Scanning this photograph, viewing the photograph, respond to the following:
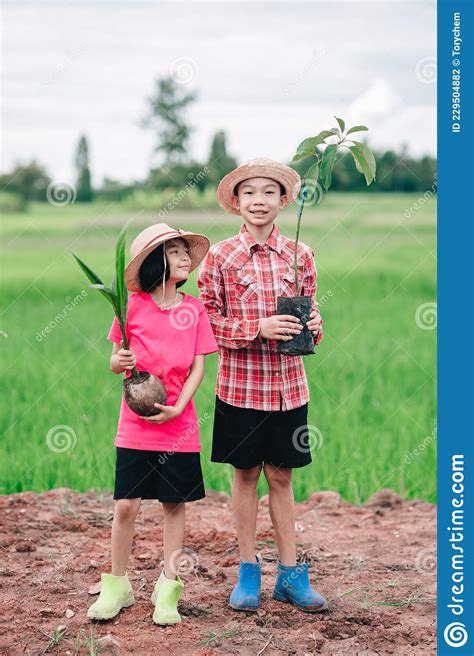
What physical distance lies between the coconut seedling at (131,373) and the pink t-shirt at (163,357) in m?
0.08

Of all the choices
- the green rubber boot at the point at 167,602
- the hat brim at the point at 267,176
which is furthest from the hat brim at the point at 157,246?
the green rubber boot at the point at 167,602

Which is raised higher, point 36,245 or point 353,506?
point 36,245

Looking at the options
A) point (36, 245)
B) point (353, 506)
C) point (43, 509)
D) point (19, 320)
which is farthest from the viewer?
point (36, 245)

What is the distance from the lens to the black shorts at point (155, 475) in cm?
309

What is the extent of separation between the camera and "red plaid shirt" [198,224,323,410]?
3242mm

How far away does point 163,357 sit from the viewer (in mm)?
3102

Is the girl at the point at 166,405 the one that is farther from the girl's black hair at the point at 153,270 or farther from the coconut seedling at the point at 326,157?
the coconut seedling at the point at 326,157

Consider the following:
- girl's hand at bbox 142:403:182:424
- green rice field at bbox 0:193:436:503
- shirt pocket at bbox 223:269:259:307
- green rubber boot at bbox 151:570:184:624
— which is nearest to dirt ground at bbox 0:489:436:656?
green rubber boot at bbox 151:570:184:624

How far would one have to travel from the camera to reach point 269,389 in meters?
3.24

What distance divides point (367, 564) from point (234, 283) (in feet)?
4.88

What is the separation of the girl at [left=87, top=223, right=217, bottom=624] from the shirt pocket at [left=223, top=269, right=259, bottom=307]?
0.15 meters
